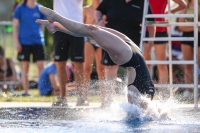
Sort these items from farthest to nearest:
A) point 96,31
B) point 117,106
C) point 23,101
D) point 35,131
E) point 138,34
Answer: point 23,101 < point 138,34 < point 117,106 < point 96,31 < point 35,131

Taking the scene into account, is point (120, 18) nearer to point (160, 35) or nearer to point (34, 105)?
point (160, 35)

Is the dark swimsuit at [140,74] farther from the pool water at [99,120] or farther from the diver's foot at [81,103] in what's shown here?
the diver's foot at [81,103]

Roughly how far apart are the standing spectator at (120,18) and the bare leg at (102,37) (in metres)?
1.89

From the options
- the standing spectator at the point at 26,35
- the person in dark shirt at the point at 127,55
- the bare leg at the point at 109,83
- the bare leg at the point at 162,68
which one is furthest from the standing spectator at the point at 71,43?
the person in dark shirt at the point at 127,55

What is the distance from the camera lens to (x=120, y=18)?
8.51m

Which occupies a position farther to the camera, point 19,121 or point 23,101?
point 23,101

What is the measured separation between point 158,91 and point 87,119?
2.39m

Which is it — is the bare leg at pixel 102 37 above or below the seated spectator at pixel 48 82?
above

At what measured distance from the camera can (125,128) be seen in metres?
5.92

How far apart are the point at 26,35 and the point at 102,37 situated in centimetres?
385

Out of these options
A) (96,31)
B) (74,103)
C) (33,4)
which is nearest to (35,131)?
(96,31)

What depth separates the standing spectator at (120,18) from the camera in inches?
335

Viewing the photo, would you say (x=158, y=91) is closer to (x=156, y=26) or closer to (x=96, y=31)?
(x=156, y=26)

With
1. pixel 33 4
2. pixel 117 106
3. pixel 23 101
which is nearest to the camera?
pixel 117 106
